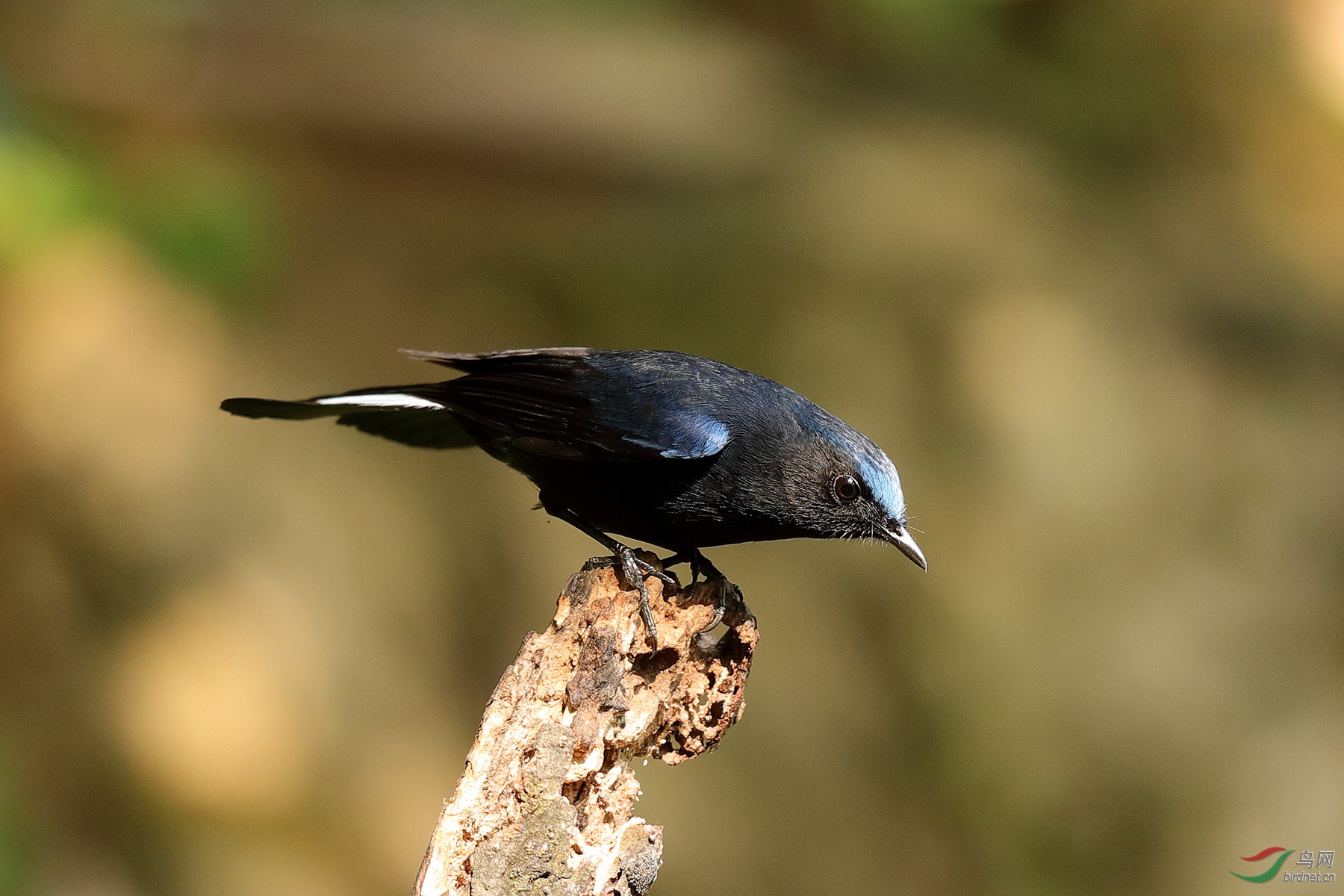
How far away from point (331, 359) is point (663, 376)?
3845 mm

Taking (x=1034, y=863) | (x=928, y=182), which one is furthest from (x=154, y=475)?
(x=1034, y=863)

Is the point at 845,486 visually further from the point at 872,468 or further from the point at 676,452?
the point at 676,452

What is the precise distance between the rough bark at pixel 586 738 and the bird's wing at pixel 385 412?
1.00m

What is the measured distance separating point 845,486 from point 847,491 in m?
0.01

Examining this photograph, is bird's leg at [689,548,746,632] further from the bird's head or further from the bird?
the bird's head

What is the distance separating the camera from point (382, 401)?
3.50 meters

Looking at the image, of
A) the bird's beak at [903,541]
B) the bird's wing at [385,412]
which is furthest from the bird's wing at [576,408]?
the bird's beak at [903,541]

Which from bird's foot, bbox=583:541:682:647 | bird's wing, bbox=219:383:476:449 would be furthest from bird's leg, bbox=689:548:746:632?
bird's wing, bbox=219:383:476:449

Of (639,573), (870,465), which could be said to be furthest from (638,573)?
(870,465)

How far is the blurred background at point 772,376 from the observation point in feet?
19.6

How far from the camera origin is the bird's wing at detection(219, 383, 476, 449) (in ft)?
11.5

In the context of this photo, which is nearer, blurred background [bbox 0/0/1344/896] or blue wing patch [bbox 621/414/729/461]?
blue wing patch [bbox 621/414/729/461]

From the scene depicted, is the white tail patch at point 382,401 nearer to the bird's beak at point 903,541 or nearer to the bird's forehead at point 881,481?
the bird's forehead at point 881,481

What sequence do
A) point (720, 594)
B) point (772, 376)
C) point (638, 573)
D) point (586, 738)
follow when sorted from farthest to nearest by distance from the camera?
point (772, 376), point (720, 594), point (638, 573), point (586, 738)
